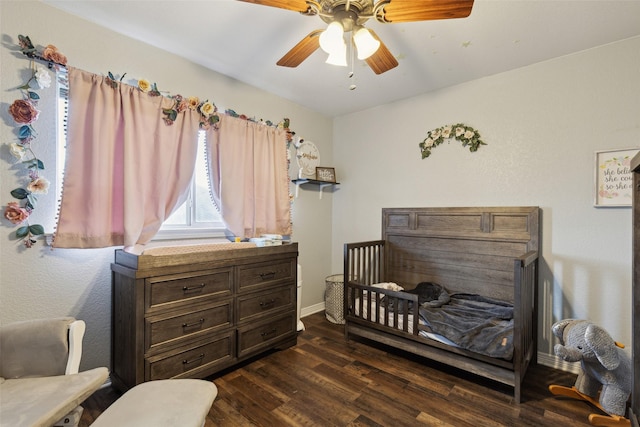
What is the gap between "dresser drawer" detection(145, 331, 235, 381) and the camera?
1.74m

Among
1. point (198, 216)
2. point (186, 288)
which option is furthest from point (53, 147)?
point (186, 288)

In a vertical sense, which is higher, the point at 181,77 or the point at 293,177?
the point at 181,77

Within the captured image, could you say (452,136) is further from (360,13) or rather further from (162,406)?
(162,406)

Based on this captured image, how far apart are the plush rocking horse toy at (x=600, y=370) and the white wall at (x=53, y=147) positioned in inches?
114

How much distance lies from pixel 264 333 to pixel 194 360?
0.56 m

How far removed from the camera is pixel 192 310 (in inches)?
74.3

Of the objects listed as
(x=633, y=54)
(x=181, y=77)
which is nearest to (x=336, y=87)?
(x=181, y=77)

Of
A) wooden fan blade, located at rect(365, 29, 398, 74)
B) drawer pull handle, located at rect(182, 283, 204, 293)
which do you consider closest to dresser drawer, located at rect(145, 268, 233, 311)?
drawer pull handle, located at rect(182, 283, 204, 293)

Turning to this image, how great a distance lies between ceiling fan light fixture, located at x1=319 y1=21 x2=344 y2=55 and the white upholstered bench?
171 cm

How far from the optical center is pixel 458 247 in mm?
2670

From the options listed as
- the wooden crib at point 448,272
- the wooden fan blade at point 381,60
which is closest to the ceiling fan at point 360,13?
the wooden fan blade at point 381,60

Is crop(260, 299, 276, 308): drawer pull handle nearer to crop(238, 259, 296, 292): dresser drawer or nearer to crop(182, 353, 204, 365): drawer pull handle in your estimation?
crop(238, 259, 296, 292): dresser drawer

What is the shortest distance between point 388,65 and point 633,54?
1720mm

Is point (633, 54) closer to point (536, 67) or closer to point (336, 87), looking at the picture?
point (536, 67)
